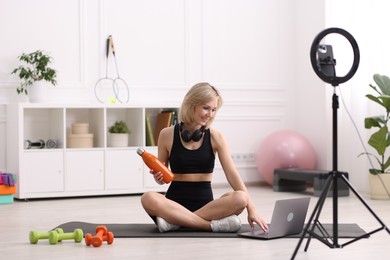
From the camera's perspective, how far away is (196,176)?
3674 millimetres

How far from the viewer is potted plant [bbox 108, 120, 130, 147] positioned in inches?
226

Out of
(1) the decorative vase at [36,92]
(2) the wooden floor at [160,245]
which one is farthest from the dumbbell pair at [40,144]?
(2) the wooden floor at [160,245]

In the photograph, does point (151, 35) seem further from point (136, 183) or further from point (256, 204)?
point (256, 204)

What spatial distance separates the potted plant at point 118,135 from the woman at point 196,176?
2.04 meters

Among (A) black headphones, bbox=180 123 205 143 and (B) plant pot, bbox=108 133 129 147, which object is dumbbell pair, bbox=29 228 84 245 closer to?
(A) black headphones, bbox=180 123 205 143

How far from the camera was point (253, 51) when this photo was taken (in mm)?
6664

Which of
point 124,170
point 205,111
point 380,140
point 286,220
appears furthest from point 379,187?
point 205,111

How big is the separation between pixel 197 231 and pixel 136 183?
216 centimetres

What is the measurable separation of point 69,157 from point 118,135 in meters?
0.45

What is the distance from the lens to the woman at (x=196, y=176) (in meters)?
3.57

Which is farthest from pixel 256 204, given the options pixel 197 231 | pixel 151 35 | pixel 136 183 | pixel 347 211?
pixel 151 35

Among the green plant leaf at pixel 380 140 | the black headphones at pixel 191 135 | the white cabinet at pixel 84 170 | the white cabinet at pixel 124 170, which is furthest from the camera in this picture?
the white cabinet at pixel 124 170

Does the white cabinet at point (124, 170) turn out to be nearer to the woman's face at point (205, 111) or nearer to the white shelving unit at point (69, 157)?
the white shelving unit at point (69, 157)

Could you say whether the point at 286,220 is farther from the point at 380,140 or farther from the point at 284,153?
the point at 284,153
